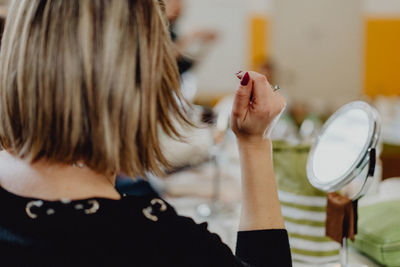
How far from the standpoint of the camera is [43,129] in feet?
1.90

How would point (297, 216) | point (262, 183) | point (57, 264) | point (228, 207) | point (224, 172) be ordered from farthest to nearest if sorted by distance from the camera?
point (224, 172) → point (228, 207) → point (297, 216) → point (262, 183) → point (57, 264)

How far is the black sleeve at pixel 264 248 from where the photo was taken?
2.44 ft

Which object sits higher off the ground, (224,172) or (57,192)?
(57,192)

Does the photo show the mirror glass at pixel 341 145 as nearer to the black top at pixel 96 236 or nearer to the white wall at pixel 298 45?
the black top at pixel 96 236


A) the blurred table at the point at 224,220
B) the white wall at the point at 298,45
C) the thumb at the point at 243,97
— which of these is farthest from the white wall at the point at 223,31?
the thumb at the point at 243,97

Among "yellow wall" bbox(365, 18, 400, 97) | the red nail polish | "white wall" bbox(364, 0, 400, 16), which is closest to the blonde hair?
the red nail polish

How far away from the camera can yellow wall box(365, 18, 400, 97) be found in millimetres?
5883

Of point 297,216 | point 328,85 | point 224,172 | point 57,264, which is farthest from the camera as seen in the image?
point 328,85

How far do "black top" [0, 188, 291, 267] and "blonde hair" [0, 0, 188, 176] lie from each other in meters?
0.06

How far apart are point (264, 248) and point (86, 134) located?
344 millimetres

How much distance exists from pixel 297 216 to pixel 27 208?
1.94 feet

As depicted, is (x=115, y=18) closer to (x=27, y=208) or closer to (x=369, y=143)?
(x=27, y=208)

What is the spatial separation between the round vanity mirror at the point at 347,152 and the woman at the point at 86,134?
12.4 inches

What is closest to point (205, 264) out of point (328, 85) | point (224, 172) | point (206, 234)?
point (206, 234)
